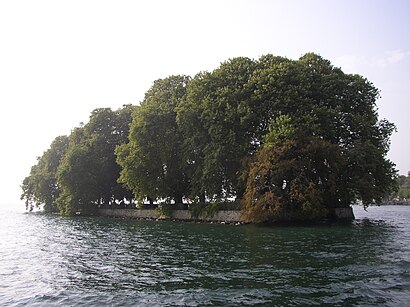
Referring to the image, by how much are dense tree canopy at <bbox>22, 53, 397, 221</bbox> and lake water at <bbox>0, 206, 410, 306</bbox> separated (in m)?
15.9

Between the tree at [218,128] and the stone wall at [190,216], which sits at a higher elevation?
the tree at [218,128]

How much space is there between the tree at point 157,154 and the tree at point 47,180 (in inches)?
1479

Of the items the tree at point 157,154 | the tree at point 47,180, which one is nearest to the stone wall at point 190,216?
the tree at point 157,154

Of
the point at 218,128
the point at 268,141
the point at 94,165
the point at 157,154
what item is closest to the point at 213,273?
the point at 268,141

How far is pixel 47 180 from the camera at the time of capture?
96.2 m

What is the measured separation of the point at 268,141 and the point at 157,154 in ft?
73.6

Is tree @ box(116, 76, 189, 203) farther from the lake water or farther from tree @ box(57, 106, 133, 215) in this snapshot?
the lake water

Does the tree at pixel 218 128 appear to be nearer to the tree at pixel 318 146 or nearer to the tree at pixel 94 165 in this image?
the tree at pixel 318 146

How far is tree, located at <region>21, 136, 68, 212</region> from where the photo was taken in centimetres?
9656

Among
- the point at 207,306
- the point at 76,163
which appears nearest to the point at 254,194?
the point at 207,306

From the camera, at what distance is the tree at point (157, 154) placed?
62.2 meters

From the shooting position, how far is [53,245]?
31.8 m

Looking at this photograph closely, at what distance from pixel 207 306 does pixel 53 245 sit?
73.2ft

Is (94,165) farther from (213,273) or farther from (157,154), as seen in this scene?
(213,273)
